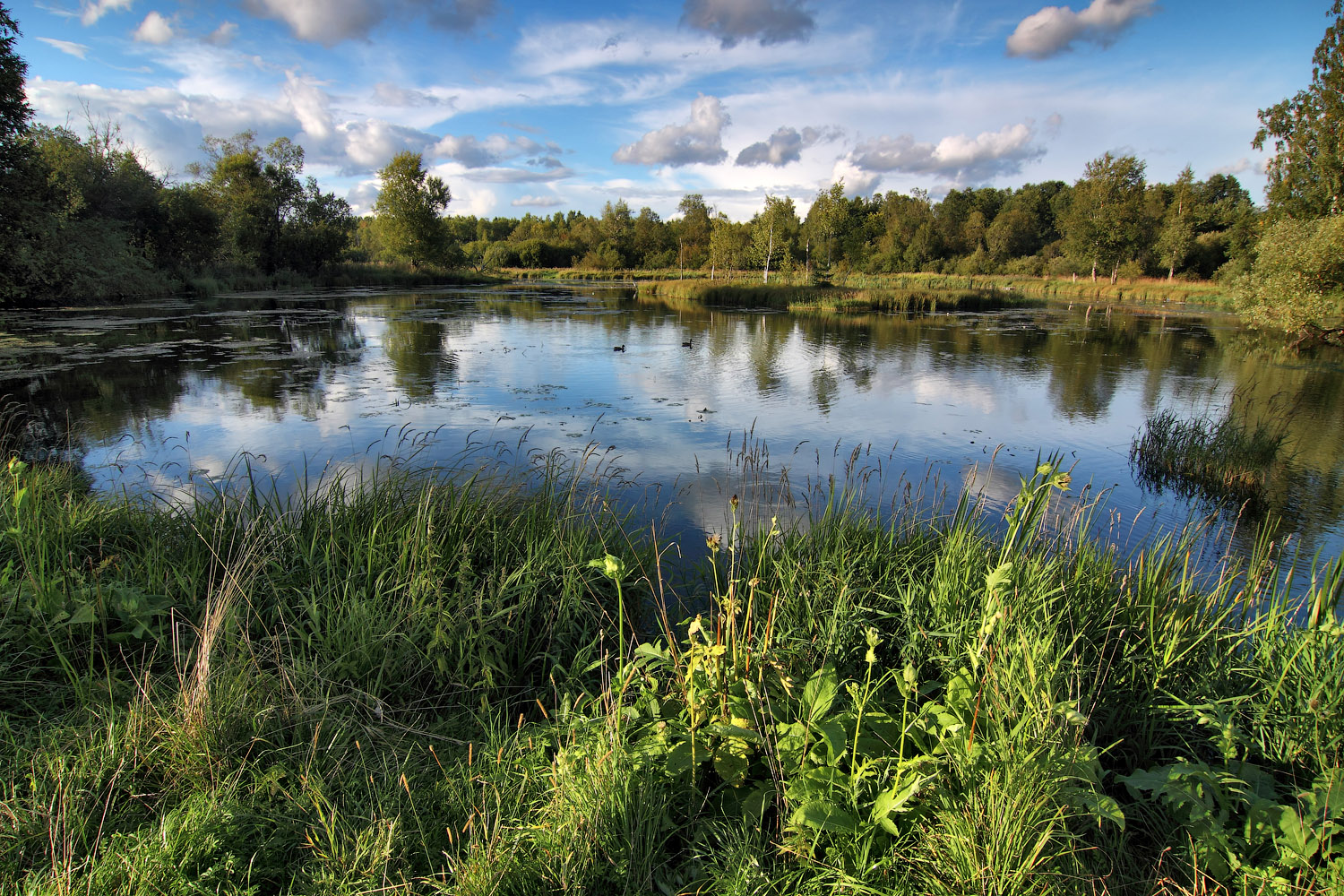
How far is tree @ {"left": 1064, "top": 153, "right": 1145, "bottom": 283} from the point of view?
142ft

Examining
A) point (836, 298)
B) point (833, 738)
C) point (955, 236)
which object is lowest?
point (833, 738)

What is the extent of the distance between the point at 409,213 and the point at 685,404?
5313cm

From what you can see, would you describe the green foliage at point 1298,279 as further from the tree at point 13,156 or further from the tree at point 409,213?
the tree at point 409,213

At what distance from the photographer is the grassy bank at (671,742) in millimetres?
1810

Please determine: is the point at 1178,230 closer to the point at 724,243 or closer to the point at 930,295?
the point at 930,295

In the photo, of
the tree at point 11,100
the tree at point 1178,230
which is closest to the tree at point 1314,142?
the tree at point 1178,230

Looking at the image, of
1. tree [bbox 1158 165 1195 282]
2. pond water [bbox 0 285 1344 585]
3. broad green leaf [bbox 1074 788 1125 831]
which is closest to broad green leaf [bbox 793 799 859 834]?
broad green leaf [bbox 1074 788 1125 831]

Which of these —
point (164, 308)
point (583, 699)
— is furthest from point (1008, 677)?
point (164, 308)

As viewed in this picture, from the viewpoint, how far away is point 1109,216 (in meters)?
43.2

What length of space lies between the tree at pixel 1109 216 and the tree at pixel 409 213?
170 feet

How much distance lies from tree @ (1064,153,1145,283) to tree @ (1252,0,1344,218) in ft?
52.1

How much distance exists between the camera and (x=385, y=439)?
7.73 metres

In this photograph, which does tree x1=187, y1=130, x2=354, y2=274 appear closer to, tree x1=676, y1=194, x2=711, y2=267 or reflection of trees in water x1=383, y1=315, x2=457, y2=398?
reflection of trees in water x1=383, y1=315, x2=457, y2=398

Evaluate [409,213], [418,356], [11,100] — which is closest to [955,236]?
[409,213]
